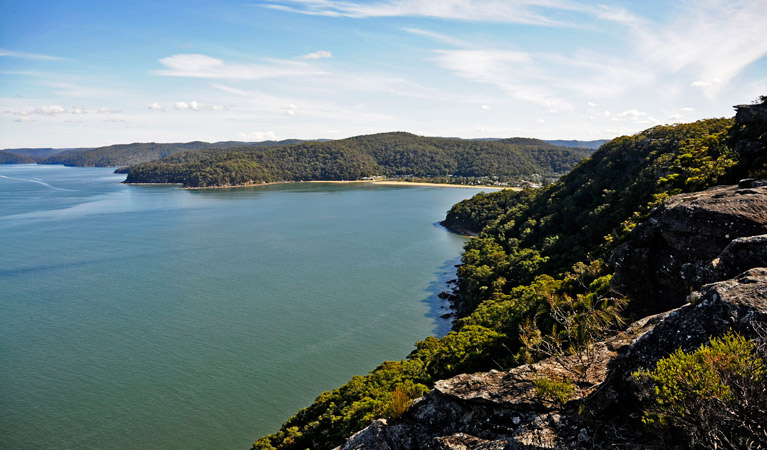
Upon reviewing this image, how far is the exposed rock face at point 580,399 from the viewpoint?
297 inches

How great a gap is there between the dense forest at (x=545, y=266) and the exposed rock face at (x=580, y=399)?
778mm

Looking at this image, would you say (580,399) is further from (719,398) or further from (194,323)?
(194,323)

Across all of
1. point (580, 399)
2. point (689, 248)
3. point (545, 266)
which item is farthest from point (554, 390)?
point (545, 266)

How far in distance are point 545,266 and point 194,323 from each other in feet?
95.0

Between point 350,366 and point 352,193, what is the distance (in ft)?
392

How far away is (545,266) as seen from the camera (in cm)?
3525

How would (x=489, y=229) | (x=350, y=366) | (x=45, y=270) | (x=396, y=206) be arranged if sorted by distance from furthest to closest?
(x=396, y=206) < (x=489, y=229) < (x=45, y=270) < (x=350, y=366)

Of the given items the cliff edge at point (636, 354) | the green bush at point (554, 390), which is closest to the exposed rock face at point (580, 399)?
the cliff edge at point (636, 354)

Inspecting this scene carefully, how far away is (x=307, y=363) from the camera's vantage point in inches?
1168

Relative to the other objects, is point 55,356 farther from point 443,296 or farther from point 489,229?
point 489,229

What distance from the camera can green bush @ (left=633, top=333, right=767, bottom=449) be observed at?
6090 mm

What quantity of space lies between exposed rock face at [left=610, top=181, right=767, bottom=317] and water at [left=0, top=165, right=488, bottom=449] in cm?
1930

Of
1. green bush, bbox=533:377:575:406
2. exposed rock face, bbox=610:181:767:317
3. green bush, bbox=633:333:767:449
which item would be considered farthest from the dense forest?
green bush, bbox=633:333:767:449

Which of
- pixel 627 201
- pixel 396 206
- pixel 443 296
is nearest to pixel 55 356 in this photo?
pixel 443 296
